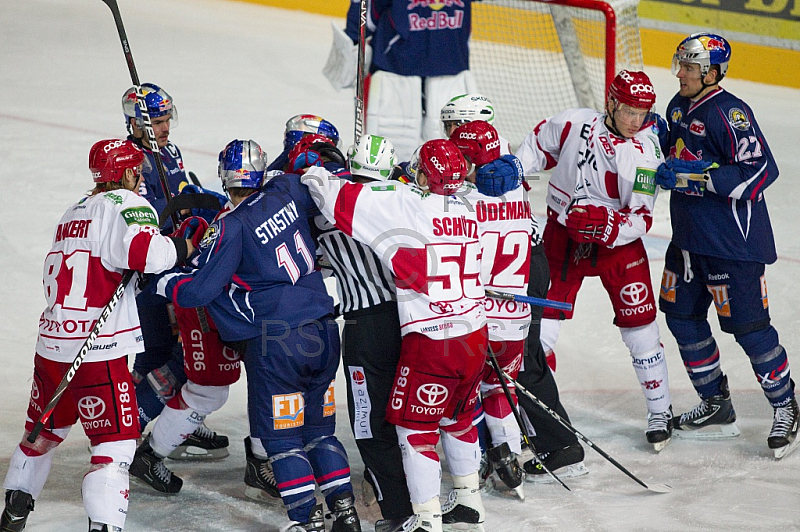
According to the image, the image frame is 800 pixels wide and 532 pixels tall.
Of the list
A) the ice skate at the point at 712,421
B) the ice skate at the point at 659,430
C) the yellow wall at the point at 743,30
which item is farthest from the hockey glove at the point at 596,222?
the yellow wall at the point at 743,30

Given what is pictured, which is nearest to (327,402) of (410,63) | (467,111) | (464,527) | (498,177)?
(464,527)

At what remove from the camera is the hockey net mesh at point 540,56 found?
328 inches

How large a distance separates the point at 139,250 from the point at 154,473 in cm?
109

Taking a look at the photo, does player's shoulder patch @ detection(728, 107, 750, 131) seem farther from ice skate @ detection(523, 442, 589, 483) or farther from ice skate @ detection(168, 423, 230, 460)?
ice skate @ detection(168, 423, 230, 460)

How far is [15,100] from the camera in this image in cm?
912

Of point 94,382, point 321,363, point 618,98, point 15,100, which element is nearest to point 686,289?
point 618,98

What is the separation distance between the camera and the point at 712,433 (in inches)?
187

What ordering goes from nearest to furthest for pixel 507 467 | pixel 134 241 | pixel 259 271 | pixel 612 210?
pixel 134 241, pixel 259 271, pixel 507 467, pixel 612 210

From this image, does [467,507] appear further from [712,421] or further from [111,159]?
[111,159]

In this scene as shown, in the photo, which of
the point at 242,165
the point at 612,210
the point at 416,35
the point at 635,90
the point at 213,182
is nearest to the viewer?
the point at 242,165

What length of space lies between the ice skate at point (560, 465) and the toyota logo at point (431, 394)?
93cm

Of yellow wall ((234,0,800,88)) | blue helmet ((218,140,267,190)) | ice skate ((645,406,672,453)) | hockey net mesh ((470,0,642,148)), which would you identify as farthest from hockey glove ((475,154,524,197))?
yellow wall ((234,0,800,88))

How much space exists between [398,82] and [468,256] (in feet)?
11.9

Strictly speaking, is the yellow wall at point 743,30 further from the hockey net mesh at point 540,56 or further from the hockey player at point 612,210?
the hockey player at point 612,210
